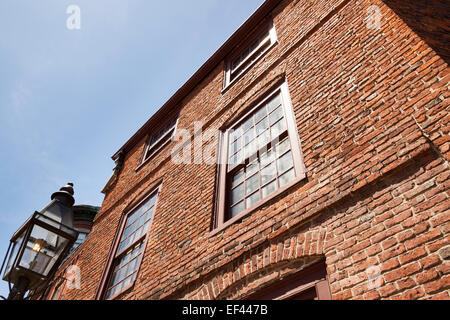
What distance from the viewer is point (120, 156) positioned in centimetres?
1051

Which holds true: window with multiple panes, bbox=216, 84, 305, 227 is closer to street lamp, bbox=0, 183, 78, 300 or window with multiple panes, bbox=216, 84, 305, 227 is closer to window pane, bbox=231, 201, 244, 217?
window pane, bbox=231, 201, 244, 217

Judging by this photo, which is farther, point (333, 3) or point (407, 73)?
point (333, 3)

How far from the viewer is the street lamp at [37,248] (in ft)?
13.8

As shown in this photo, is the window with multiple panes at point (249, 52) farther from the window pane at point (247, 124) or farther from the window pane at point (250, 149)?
the window pane at point (250, 149)

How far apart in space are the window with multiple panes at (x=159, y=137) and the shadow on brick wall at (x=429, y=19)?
586 centimetres

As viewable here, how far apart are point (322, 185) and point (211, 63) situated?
6098mm

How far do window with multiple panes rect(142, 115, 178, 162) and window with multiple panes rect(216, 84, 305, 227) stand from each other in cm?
332

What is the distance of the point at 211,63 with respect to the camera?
8719mm

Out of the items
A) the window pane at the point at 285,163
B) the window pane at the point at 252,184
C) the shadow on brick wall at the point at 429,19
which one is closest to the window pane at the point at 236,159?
the window pane at the point at 252,184

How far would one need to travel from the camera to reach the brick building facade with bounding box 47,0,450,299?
2.74 m

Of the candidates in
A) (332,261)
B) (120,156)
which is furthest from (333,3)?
(120,156)

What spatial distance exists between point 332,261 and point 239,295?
1169 mm

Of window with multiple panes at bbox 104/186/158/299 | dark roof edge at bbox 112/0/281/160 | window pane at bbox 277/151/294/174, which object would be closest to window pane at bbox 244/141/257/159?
window pane at bbox 277/151/294/174
